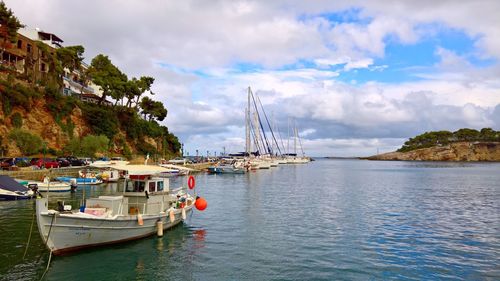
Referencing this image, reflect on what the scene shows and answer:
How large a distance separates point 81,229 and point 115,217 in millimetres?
1773

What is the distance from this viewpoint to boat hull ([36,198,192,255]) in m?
17.5

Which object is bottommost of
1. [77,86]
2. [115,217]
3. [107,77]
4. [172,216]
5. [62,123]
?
[172,216]

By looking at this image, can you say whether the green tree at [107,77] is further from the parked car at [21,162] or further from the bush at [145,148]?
the parked car at [21,162]

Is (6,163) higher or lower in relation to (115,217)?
higher

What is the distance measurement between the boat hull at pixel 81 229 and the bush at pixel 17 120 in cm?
4715

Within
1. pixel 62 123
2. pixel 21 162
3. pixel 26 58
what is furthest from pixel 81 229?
pixel 26 58

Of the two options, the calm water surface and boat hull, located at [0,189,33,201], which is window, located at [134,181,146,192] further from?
boat hull, located at [0,189,33,201]

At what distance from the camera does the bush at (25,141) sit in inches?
2069

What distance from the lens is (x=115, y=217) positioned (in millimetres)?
19875

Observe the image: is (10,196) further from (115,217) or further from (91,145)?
(91,145)

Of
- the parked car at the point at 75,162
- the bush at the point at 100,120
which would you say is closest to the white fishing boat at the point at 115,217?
the parked car at the point at 75,162

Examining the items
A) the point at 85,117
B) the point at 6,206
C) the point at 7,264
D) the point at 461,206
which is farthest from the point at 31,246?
the point at 85,117

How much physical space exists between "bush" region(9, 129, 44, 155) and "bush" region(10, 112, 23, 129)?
17.7 ft

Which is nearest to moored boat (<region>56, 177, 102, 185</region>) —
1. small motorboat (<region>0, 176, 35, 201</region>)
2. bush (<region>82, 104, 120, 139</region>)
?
small motorboat (<region>0, 176, 35, 201</region>)
